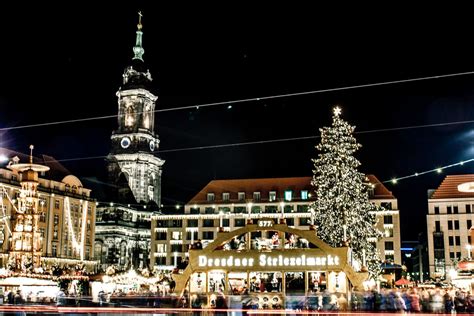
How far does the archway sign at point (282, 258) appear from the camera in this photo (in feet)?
97.8

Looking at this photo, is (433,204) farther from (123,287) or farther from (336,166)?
(123,287)

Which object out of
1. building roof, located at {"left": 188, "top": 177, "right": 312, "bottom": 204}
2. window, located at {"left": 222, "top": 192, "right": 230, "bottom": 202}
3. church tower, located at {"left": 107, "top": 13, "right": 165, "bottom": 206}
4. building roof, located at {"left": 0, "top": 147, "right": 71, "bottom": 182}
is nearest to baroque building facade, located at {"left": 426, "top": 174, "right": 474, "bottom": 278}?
building roof, located at {"left": 188, "top": 177, "right": 312, "bottom": 204}

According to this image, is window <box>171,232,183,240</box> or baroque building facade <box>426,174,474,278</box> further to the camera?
window <box>171,232,183,240</box>

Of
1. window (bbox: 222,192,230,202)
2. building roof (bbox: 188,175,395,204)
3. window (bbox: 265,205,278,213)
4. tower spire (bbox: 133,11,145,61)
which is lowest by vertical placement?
window (bbox: 265,205,278,213)

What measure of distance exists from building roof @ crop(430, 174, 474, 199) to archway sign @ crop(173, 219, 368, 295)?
62371 mm

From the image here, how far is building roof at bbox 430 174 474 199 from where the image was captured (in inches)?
3430

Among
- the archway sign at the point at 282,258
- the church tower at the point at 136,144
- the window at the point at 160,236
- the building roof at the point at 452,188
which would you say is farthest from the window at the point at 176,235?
the archway sign at the point at 282,258

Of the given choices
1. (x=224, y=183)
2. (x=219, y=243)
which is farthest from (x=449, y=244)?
(x=219, y=243)

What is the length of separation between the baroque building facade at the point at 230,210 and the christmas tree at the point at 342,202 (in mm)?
36023

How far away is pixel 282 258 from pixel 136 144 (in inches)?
3730

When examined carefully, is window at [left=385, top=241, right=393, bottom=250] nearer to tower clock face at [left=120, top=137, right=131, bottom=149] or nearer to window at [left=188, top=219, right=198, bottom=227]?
window at [left=188, top=219, right=198, bottom=227]

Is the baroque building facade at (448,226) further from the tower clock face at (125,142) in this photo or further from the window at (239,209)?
the tower clock face at (125,142)

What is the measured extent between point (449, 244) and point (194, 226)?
37.2 m

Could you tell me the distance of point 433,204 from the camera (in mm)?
88312
